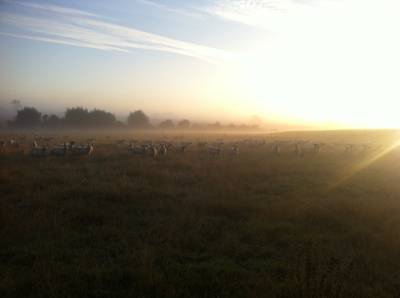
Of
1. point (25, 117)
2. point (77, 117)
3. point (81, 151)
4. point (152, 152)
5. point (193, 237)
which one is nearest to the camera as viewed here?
point (193, 237)

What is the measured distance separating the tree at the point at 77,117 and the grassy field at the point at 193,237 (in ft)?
355

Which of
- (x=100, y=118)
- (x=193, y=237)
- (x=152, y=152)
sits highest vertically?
(x=100, y=118)

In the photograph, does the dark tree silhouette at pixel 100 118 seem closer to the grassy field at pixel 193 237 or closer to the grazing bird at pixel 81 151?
the grazing bird at pixel 81 151

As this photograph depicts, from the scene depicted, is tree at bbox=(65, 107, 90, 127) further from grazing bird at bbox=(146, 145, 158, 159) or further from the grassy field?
the grassy field

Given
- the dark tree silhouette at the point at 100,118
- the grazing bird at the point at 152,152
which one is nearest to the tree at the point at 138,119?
the dark tree silhouette at the point at 100,118

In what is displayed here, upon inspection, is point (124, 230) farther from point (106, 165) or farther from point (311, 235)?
point (106, 165)

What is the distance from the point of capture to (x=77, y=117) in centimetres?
12125

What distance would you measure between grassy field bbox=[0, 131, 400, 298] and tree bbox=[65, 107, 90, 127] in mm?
108152

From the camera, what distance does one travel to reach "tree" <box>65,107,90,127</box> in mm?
120613

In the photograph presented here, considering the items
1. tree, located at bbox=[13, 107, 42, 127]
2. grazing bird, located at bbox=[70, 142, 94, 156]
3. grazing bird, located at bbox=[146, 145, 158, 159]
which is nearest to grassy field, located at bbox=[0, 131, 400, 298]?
grazing bird, located at bbox=[70, 142, 94, 156]

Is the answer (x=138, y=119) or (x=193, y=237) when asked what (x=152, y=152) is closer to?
(x=193, y=237)

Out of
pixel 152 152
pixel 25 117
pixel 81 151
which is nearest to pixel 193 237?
pixel 152 152

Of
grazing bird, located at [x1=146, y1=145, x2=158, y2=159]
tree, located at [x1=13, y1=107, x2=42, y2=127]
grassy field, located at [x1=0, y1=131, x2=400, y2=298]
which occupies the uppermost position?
tree, located at [x1=13, y1=107, x2=42, y2=127]

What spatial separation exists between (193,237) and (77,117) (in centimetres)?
11927
